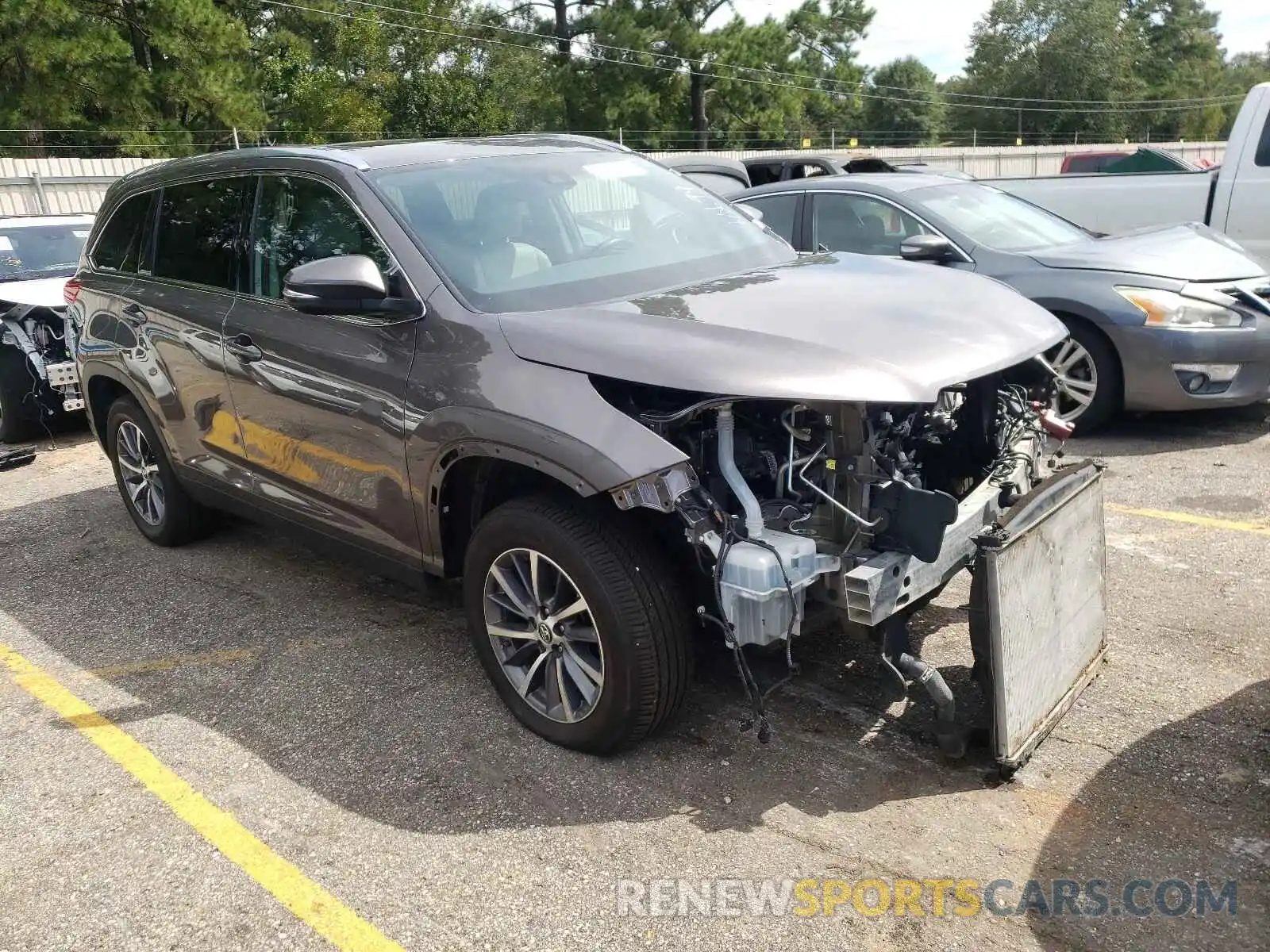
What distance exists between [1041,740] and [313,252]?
310 centimetres

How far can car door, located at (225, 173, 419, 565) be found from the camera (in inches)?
146

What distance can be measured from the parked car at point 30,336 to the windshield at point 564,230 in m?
4.83

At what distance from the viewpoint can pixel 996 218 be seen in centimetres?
723

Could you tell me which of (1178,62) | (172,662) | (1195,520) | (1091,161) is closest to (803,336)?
(172,662)

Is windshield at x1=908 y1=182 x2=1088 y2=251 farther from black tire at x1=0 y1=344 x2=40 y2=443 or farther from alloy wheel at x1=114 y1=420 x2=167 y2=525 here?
black tire at x1=0 y1=344 x2=40 y2=443

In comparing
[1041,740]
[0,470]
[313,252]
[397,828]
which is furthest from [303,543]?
[0,470]

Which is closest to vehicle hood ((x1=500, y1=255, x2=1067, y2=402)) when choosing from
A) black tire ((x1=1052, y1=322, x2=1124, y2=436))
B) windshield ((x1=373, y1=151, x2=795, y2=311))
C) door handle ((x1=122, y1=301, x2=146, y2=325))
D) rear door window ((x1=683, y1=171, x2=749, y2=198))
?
windshield ((x1=373, y1=151, x2=795, y2=311))

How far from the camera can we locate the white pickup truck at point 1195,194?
8.63 metres

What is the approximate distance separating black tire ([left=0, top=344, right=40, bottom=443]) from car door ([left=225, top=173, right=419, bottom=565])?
4.98 m

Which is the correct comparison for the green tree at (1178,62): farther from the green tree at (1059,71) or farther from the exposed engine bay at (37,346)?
the exposed engine bay at (37,346)

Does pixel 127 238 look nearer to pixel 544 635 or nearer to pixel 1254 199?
pixel 544 635

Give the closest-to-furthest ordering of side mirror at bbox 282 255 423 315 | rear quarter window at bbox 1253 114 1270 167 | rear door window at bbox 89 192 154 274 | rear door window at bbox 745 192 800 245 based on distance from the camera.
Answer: side mirror at bbox 282 255 423 315 → rear door window at bbox 89 192 154 274 → rear door window at bbox 745 192 800 245 → rear quarter window at bbox 1253 114 1270 167

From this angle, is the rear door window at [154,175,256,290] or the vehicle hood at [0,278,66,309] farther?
the vehicle hood at [0,278,66,309]

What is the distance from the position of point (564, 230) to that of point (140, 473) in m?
3.10
